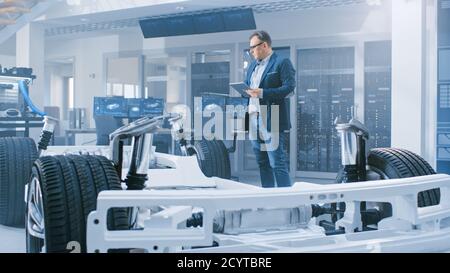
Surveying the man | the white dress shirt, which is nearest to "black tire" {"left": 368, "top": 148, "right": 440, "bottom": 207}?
the man

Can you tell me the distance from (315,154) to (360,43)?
189 centimetres

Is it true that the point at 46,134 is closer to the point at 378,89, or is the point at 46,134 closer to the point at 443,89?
the point at 443,89

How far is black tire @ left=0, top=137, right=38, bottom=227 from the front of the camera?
11.4 feet

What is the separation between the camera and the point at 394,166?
2361mm

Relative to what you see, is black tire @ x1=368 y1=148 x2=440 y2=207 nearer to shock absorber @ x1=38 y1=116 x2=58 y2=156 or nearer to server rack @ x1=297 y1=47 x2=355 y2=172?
shock absorber @ x1=38 y1=116 x2=58 y2=156

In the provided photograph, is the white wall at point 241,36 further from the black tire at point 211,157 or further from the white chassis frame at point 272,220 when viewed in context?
the white chassis frame at point 272,220

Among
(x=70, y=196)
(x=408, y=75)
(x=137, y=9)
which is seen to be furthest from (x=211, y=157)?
(x=137, y=9)

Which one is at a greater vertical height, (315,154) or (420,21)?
(420,21)

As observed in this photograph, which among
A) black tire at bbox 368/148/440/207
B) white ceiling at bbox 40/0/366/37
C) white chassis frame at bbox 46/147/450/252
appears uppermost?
white ceiling at bbox 40/0/366/37

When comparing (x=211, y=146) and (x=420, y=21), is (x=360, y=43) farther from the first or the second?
(x=211, y=146)

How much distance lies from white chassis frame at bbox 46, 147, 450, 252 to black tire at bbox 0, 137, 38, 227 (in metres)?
1.87
